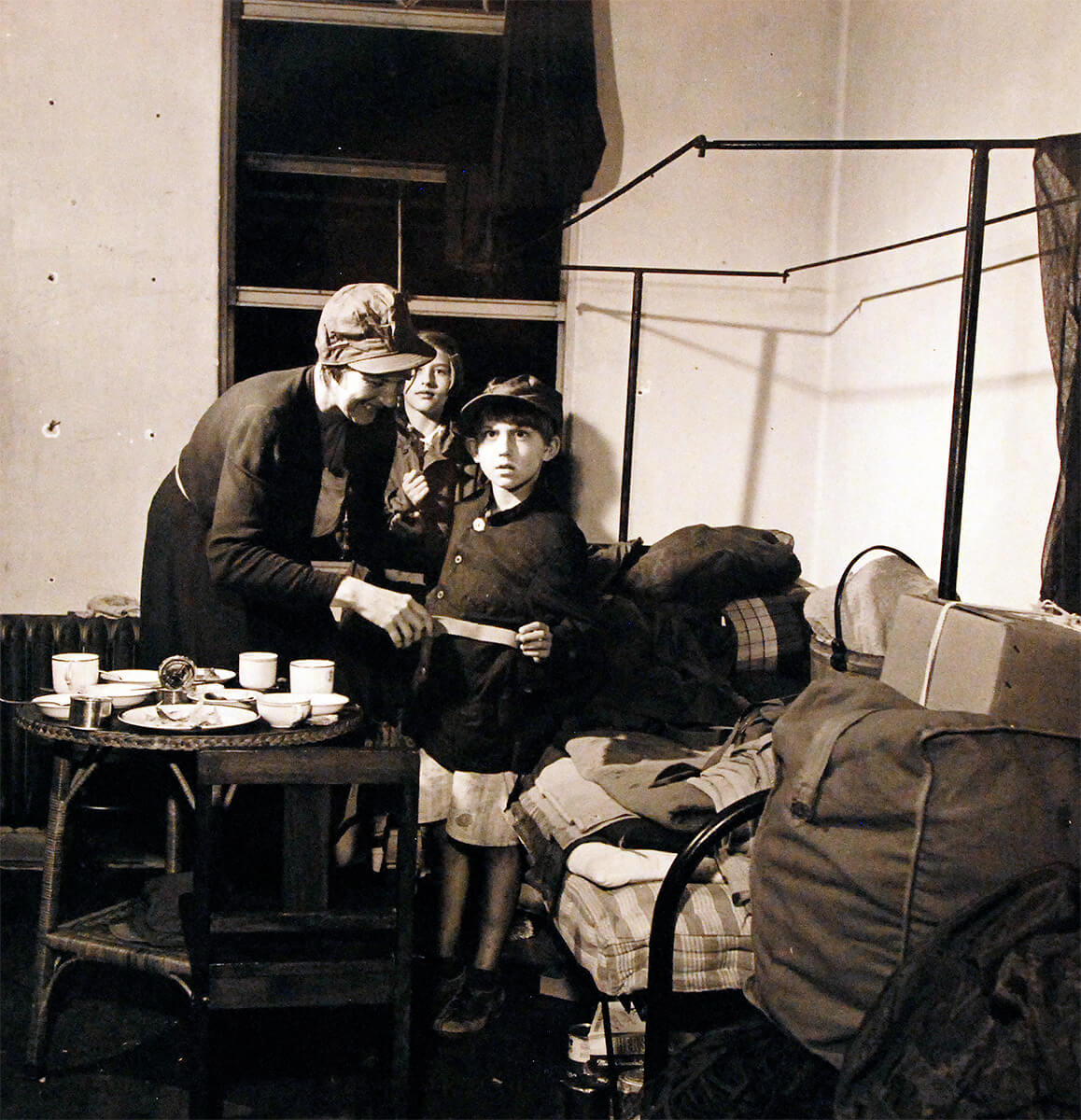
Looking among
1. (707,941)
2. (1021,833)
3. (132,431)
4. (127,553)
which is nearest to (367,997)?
(707,941)

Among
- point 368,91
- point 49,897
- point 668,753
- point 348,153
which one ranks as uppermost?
point 368,91

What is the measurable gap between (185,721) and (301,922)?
1.57ft

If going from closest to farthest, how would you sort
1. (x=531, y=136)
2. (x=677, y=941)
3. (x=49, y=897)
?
(x=677, y=941)
(x=49, y=897)
(x=531, y=136)

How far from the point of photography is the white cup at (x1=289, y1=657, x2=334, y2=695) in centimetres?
251

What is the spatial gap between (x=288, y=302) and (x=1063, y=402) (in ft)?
6.41

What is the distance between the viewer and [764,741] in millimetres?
2562

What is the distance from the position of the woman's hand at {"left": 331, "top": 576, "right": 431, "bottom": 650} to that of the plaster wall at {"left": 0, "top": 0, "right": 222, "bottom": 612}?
28.5 inches

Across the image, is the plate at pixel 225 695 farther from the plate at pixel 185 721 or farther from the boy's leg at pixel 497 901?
the boy's leg at pixel 497 901

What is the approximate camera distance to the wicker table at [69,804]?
223cm

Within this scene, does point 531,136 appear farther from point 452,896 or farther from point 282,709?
point 452,896

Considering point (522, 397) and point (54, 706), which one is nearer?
point (54, 706)

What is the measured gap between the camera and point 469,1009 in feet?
8.50

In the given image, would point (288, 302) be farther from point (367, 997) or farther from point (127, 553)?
point (367, 997)

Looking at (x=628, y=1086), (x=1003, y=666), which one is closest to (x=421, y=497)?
(x=628, y=1086)
